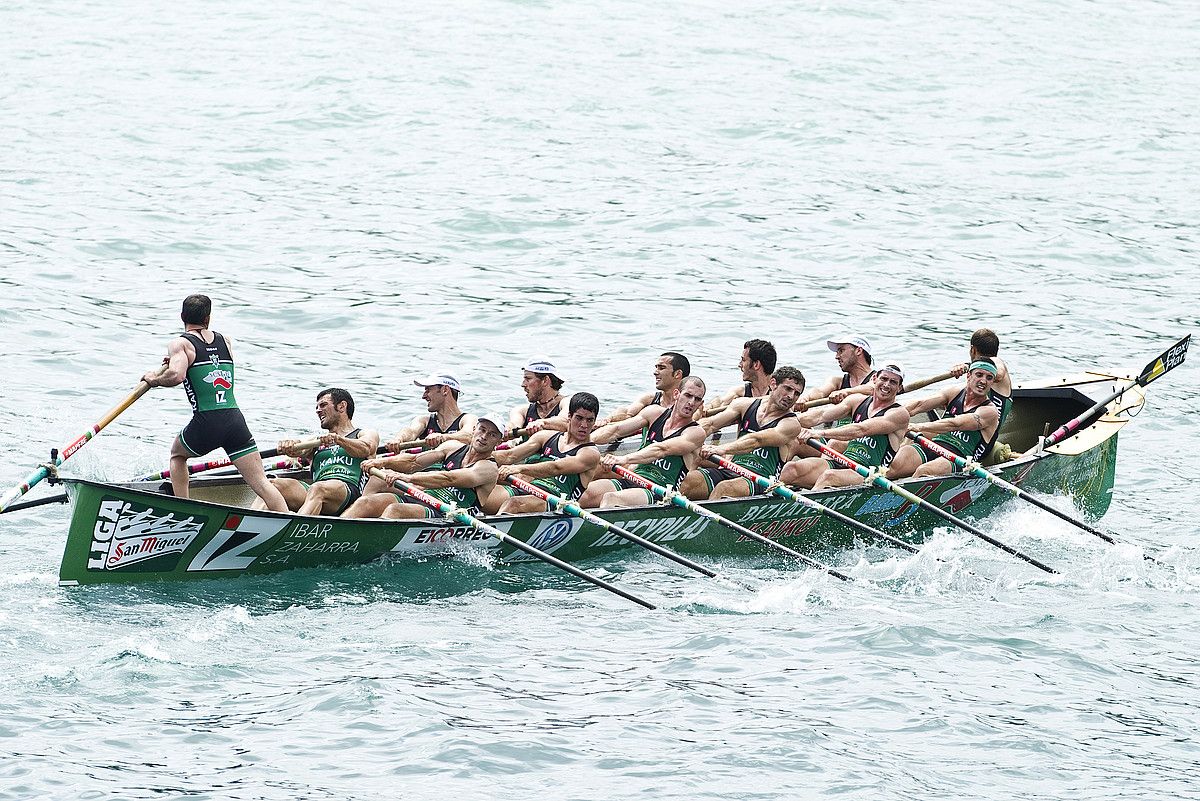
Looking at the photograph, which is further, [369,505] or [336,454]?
[336,454]

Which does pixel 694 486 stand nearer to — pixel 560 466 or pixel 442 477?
pixel 560 466

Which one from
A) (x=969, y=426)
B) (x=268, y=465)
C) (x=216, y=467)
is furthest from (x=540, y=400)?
(x=969, y=426)

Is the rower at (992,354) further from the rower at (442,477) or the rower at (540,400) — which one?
the rower at (442,477)

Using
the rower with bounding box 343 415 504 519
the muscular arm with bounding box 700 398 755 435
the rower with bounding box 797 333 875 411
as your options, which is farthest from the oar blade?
the rower with bounding box 343 415 504 519

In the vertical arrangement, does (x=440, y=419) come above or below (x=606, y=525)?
above

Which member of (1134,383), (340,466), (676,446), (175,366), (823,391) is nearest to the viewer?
(175,366)

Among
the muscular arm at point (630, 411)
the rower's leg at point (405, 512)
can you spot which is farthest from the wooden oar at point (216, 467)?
the muscular arm at point (630, 411)

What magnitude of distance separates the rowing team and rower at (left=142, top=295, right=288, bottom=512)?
0.04ft

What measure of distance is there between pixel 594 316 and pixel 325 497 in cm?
1066

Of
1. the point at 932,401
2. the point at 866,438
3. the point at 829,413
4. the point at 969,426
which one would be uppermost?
the point at 932,401

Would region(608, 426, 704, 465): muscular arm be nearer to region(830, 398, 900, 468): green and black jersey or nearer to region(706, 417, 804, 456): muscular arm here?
region(706, 417, 804, 456): muscular arm

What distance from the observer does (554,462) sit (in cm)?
1606

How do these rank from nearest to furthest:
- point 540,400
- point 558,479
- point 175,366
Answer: point 175,366, point 558,479, point 540,400

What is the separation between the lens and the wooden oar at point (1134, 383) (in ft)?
61.5
